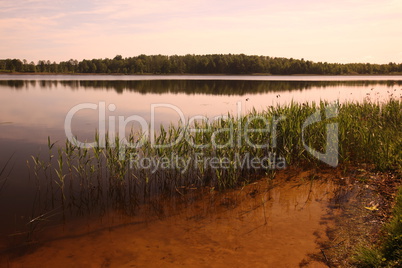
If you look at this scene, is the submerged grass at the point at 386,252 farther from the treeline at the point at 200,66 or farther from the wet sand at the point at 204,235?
the treeline at the point at 200,66

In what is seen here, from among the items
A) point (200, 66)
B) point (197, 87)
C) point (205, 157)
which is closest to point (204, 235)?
point (205, 157)

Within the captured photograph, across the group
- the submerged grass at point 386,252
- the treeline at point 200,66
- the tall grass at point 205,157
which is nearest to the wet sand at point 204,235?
the submerged grass at point 386,252

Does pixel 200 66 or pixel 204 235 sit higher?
pixel 200 66

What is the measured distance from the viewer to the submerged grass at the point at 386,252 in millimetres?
4246

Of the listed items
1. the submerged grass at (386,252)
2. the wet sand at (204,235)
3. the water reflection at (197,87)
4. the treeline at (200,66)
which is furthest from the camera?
the treeline at (200,66)

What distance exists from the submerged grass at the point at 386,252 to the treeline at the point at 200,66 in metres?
117

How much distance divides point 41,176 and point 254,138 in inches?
243

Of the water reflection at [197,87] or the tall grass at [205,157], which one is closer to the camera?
the tall grass at [205,157]

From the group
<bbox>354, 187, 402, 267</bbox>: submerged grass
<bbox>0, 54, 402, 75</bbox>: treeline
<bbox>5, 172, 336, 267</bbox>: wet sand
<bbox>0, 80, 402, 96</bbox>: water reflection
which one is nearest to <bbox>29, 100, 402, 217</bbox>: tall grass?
<bbox>5, 172, 336, 267</bbox>: wet sand

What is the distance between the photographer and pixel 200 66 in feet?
399

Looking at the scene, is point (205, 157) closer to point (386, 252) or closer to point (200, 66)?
point (386, 252)

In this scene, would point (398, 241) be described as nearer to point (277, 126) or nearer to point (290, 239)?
point (290, 239)

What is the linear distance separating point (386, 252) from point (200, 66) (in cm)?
12059

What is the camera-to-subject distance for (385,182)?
296 inches
